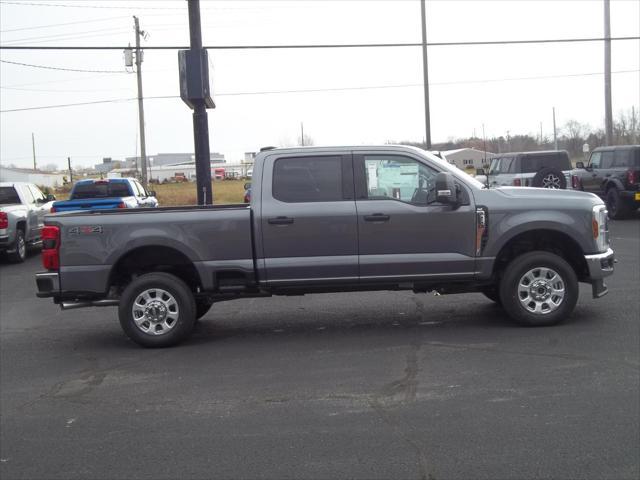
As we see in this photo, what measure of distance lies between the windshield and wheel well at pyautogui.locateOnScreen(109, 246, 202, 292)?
10.5m

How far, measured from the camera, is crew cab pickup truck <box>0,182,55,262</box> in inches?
632

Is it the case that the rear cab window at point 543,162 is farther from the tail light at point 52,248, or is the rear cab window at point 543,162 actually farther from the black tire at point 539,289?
the tail light at point 52,248

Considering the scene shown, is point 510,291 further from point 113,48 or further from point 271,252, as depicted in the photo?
point 113,48

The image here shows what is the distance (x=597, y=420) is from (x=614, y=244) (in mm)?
11701

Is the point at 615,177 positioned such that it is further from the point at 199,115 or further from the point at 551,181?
the point at 199,115

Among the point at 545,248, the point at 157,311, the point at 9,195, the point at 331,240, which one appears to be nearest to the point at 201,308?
the point at 157,311

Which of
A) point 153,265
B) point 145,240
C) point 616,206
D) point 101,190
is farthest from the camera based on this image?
point 616,206

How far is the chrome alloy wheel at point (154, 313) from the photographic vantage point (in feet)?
26.2

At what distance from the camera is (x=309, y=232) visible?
793cm

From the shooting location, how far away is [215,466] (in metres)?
4.66

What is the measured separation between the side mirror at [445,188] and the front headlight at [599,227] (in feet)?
5.37

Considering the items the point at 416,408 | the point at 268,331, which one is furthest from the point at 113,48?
the point at 416,408

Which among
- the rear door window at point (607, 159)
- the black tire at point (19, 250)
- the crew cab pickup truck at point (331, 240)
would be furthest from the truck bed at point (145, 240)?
the rear door window at point (607, 159)

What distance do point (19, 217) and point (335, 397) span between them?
1288cm
